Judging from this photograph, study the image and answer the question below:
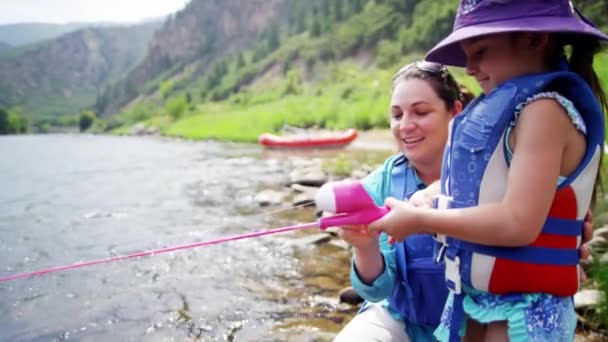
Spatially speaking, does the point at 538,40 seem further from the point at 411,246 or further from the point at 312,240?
the point at 312,240

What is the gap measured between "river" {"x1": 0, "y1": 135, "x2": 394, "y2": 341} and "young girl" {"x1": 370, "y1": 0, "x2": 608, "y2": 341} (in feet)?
8.57

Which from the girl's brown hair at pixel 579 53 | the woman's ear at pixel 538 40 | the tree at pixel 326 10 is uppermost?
the tree at pixel 326 10

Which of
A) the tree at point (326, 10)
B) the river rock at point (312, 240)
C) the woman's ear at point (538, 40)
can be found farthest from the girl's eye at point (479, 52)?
the tree at point (326, 10)

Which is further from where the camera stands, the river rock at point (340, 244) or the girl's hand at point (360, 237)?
the river rock at point (340, 244)

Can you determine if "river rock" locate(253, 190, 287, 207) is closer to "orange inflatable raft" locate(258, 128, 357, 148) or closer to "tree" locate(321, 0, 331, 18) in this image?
"orange inflatable raft" locate(258, 128, 357, 148)

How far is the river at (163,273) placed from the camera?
4434 mm

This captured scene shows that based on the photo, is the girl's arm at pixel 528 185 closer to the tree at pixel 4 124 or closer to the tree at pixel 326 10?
the tree at pixel 4 124

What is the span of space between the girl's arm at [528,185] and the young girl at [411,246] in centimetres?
78

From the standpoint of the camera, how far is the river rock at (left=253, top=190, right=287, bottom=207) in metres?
9.95

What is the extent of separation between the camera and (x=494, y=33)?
1628 mm

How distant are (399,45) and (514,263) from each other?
56.2m

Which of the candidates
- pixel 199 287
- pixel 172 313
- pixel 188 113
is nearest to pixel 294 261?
pixel 199 287

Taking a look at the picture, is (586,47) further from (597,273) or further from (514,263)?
(597,273)

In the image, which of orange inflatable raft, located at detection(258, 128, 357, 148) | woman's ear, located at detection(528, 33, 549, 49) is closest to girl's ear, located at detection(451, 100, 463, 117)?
woman's ear, located at detection(528, 33, 549, 49)
